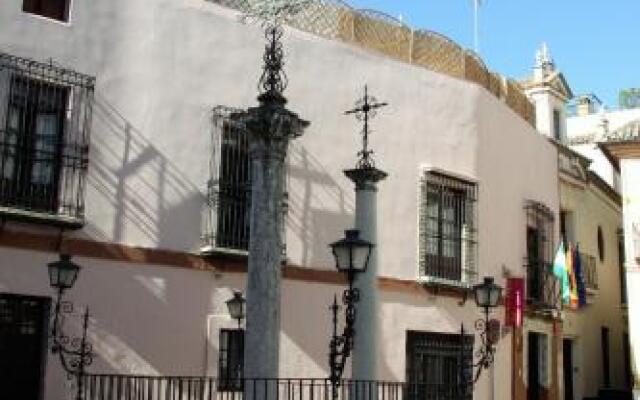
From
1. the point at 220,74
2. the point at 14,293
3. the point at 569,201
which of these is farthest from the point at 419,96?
the point at 14,293

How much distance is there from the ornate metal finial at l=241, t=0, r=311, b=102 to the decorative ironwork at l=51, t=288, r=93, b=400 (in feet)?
14.0

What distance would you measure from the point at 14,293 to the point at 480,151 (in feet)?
34.7

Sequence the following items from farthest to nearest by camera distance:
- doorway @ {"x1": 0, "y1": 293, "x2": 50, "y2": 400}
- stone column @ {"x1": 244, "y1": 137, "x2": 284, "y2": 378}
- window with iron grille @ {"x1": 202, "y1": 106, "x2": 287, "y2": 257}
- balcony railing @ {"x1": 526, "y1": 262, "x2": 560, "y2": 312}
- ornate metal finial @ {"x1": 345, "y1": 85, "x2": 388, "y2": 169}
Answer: balcony railing @ {"x1": 526, "y1": 262, "x2": 560, "y2": 312} → window with iron grille @ {"x1": 202, "y1": 106, "x2": 287, "y2": 257} → ornate metal finial @ {"x1": 345, "y1": 85, "x2": 388, "y2": 169} → doorway @ {"x1": 0, "y1": 293, "x2": 50, "y2": 400} → stone column @ {"x1": 244, "y1": 137, "x2": 284, "y2": 378}

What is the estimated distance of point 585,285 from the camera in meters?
23.8

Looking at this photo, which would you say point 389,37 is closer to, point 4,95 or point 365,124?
point 365,124

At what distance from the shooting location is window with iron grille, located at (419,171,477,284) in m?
18.3

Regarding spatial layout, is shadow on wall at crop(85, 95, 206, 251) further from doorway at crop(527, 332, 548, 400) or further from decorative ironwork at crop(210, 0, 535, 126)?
doorway at crop(527, 332, 548, 400)

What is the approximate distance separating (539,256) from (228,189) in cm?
952

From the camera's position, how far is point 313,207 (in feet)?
53.9

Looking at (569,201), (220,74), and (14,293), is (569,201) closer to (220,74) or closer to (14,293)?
(220,74)

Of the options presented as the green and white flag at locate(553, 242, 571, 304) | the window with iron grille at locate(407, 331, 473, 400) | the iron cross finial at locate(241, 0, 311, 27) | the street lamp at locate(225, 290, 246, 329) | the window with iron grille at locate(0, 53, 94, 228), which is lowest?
the window with iron grille at locate(407, 331, 473, 400)

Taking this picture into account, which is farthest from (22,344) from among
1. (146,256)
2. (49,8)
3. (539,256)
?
(539,256)

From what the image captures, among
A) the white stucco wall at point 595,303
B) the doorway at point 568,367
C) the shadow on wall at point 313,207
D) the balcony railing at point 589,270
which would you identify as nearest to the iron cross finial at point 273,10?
the shadow on wall at point 313,207

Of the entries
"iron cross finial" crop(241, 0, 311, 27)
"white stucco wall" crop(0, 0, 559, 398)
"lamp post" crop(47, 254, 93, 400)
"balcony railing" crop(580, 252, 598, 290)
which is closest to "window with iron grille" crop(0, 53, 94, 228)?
"white stucco wall" crop(0, 0, 559, 398)
